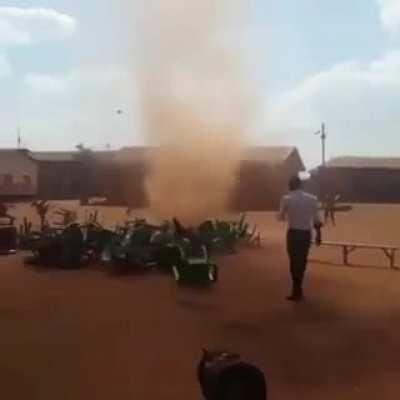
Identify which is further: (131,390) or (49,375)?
(49,375)

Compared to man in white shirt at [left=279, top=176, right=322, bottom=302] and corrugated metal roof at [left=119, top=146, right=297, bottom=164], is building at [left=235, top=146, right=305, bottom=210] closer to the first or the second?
corrugated metal roof at [left=119, top=146, right=297, bottom=164]

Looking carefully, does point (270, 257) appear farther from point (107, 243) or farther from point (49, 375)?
point (49, 375)

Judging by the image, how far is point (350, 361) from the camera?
6973 mm

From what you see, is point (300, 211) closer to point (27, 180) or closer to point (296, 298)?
point (296, 298)

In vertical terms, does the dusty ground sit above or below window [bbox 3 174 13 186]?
above

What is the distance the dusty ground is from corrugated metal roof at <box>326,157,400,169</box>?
47763mm

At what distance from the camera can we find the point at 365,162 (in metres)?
62.4

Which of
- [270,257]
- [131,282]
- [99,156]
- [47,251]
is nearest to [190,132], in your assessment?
[270,257]

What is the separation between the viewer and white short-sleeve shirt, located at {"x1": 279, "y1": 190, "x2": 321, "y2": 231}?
9328 mm

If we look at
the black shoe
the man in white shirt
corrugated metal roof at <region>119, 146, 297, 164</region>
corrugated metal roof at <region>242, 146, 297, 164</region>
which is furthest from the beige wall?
the man in white shirt

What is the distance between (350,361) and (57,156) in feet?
205

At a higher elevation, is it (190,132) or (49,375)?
(190,132)

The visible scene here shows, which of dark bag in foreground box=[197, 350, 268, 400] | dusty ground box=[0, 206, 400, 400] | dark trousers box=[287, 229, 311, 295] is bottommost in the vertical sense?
dusty ground box=[0, 206, 400, 400]

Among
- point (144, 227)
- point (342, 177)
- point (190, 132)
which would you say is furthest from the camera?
point (342, 177)
